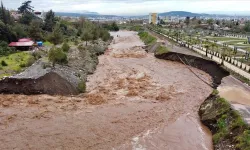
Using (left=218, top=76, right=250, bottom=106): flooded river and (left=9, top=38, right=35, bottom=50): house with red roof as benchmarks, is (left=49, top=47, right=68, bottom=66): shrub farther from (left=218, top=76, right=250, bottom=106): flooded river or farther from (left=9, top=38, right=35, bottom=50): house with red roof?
(left=218, top=76, right=250, bottom=106): flooded river

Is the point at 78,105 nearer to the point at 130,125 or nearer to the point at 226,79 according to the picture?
the point at 130,125

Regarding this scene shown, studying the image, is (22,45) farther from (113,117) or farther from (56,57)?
(113,117)

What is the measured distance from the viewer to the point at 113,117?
2117 cm

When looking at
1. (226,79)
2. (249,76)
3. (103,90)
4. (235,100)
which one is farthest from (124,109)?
(249,76)

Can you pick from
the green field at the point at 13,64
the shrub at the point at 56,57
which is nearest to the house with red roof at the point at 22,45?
the green field at the point at 13,64

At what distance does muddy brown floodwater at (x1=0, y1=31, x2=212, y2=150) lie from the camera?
56.5ft

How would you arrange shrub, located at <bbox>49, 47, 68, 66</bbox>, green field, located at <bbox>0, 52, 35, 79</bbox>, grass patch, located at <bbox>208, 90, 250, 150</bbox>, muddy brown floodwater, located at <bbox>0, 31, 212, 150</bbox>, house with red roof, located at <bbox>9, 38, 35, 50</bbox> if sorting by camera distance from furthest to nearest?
house with red roof, located at <bbox>9, 38, 35, 50</bbox>, shrub, located at <bbox>49, 47, 68, 66</bbox>, green field, located at <bbox>0, 52, 35, 79</bbox>, muddy brown floodwater, located at <bbox>0, 31, 212, 150</bbox>, grass patch, located at <bbox>208, 90, 250, 150</bbox>

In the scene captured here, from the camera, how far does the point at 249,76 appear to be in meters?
28.4

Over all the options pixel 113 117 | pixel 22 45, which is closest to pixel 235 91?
pixel 113 117

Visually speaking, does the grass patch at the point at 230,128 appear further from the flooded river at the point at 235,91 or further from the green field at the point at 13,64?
the green field at the point at 13,64

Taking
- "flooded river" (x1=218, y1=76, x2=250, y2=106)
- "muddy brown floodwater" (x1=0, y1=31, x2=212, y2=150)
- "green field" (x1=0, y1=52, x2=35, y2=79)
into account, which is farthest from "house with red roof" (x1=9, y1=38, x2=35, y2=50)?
"flooded river" (x1=218, y1=76, x2=250, y2=106)

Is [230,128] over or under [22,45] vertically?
under

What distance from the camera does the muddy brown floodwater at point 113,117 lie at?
1722 cm

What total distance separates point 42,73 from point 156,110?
38.4 feet
